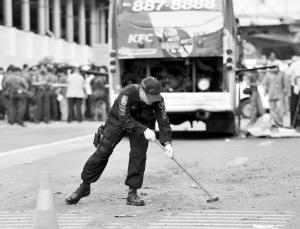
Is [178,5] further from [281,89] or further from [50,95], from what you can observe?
[50,95]

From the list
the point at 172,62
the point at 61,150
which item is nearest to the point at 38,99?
the point at 172,62

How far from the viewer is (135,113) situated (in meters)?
8.28

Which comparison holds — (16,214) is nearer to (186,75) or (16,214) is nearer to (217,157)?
(217,157)

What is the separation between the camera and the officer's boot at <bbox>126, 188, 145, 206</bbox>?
8.20 meters

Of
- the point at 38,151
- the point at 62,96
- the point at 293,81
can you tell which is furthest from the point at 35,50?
the point at 38,151

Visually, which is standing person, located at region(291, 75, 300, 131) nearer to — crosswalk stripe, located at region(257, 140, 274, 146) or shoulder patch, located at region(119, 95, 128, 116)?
crosswalk stripe, located at region(257, 140, 274, 146)

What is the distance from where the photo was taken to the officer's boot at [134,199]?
8203 mm

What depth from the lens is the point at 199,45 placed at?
53.4 ft

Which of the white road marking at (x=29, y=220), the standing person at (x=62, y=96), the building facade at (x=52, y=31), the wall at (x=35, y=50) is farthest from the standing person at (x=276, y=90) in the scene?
the wall at (x=35, y=50)

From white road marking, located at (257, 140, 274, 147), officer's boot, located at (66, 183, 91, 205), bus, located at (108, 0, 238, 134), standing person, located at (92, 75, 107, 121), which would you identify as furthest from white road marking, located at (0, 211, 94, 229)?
standing person, located at (92, 75, 107, 121)

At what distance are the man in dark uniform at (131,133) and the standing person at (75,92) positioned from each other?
15852 mm

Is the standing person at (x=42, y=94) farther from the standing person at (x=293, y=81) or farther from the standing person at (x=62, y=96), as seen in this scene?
the standing person at (x=293, y=81)

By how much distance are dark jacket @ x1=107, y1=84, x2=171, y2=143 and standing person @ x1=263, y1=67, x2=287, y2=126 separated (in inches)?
491

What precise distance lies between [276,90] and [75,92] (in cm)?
663
